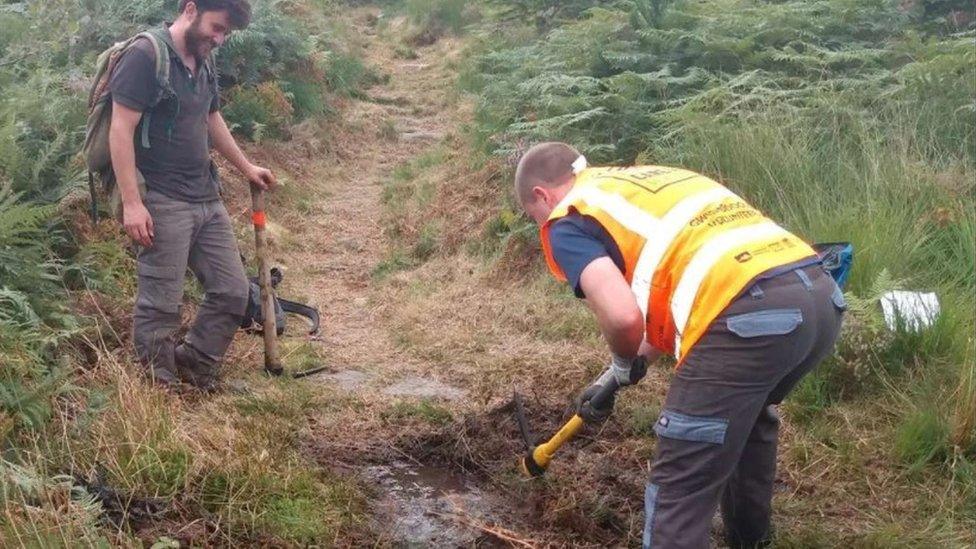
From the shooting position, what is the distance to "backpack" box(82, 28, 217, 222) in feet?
14.5

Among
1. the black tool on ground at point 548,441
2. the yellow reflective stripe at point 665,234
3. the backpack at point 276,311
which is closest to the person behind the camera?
the yellow reflective stripe at point 665,234

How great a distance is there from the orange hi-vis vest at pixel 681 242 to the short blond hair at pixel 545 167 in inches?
7.1

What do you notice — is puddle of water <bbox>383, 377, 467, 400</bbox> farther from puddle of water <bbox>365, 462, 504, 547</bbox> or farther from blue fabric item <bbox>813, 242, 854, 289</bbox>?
blue fabric item <bbox>813, 242, 854, 289</bbox>

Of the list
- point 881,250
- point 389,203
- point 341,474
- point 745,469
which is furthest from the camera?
point 389,203

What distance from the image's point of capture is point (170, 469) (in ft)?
11.5

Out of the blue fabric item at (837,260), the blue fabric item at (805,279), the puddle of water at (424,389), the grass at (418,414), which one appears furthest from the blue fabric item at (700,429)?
the puddle of water at (424,389)

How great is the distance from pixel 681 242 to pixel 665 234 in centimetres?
6

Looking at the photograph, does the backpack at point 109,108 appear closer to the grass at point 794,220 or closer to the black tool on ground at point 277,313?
the black tool on ground at point 277,313

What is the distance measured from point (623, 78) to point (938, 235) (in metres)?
2.98

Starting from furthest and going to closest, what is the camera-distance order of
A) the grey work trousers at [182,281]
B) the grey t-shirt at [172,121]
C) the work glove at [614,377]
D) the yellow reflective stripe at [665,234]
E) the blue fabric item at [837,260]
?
the grey work trousers at [182,281]
the grey t-shirt at [172,121]
the blue fabric item at [837,260]
the work glove at [614,377]
the yellow reflective stripe at [665,234]

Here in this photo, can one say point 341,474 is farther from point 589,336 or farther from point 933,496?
point 933,496

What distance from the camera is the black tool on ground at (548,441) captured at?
11.6 feet

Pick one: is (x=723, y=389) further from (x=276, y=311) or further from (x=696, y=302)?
(x=276, y=311)

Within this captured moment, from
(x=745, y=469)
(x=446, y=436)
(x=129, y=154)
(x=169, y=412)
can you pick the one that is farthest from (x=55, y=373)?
(x=745, y=469)
